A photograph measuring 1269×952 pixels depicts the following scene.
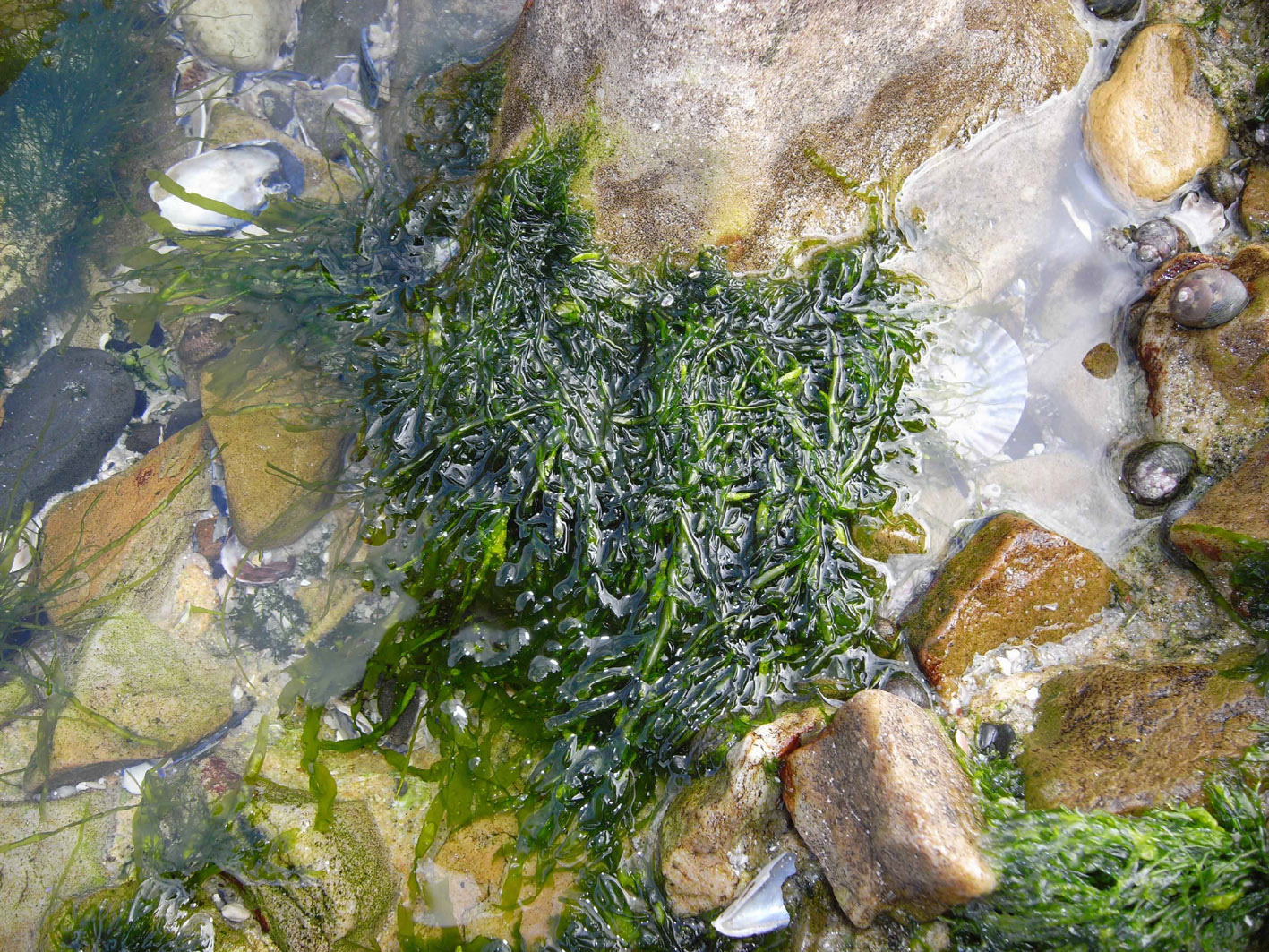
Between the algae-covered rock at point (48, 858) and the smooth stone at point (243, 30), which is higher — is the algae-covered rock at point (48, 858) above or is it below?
below

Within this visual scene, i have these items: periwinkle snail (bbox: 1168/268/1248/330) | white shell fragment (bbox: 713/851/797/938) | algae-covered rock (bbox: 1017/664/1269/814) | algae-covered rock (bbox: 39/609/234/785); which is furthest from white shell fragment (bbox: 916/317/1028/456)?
algae-covered rock (bbox: 39/609/234/785)

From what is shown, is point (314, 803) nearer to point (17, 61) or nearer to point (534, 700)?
point (534, 700)

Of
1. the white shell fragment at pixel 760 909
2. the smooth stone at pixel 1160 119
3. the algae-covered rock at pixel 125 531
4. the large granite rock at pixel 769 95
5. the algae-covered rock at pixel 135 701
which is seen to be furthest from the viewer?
the algae-covered rock at pixel 125 531

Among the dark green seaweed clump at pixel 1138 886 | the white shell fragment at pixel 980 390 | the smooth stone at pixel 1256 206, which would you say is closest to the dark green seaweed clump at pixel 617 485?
the white shell fragment at pixel 980 390

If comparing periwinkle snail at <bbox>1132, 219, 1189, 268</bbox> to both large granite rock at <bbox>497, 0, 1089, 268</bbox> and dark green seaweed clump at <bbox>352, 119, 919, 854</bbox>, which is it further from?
dark green seaweed clump at <bbox>352, 119, 919, 854</bbox>

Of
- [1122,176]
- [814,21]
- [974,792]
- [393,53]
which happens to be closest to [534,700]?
[974,792]

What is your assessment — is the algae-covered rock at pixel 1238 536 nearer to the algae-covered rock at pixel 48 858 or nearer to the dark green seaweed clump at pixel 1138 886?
the dark green seaweed clump at pixel 1138 886
